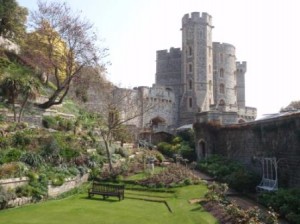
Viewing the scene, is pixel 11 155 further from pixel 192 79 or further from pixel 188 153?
pixel 192 79

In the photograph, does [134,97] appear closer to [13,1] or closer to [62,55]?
[62,55]

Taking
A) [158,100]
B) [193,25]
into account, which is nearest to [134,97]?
[158,100]

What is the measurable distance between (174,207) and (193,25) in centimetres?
3893

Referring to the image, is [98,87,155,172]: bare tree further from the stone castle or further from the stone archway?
the stone archway

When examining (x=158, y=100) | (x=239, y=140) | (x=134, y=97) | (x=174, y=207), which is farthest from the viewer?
(x=158, y=100)

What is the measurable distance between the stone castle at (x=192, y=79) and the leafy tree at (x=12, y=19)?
1715 cm

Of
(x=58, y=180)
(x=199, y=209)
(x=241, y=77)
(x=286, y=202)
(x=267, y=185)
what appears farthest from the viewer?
(x=241, y=77)

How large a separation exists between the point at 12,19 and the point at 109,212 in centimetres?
2239

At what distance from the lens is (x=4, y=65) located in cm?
2978

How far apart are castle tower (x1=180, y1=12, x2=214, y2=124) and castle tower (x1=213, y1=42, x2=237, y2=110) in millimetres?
4079

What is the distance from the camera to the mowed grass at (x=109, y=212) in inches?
532

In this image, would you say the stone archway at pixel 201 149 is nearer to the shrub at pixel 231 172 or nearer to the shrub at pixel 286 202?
the shrub at pixel 231 172

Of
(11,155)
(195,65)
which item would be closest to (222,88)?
(195,65)

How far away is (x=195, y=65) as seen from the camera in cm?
5134
